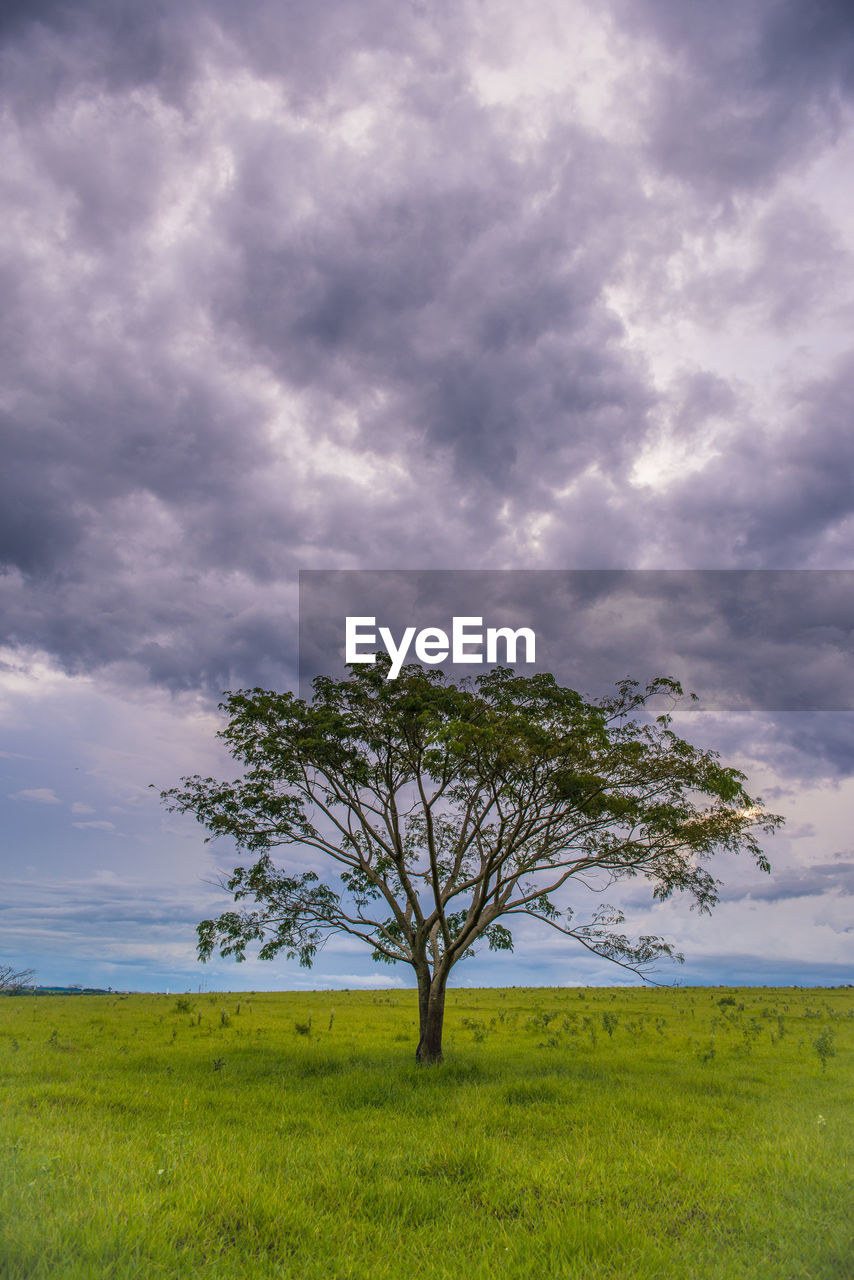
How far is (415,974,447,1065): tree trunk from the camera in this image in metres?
21.5

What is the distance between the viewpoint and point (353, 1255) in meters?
7.32

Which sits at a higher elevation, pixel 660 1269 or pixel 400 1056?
pixel 660 1269

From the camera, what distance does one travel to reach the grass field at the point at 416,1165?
723 centimetres

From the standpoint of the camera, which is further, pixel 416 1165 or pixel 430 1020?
pixel 430 1020

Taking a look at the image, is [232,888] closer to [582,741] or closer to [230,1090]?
[230,1090]

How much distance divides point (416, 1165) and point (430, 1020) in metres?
12.0

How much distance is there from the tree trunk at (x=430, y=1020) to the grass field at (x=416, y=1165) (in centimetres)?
110

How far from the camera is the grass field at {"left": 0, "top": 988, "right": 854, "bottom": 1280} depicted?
7227 millimetres

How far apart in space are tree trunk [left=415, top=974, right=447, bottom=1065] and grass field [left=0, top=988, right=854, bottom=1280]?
110 cm

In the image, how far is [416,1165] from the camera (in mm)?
10523

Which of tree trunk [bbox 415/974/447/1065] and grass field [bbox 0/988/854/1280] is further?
tree trunk [bbox 415/974/447/1065]

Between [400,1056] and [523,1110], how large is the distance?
10.4 m

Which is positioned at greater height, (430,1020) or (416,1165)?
(416,1165)

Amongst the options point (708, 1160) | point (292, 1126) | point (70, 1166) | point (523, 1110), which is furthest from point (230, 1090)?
point (708, 1160)
